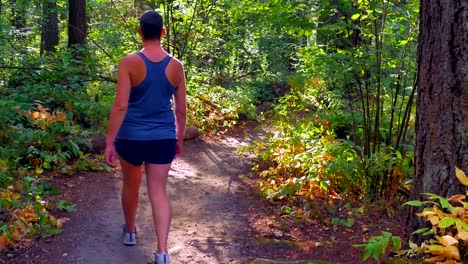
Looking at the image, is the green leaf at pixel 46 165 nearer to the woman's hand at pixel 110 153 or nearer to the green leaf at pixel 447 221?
the woman's hand at pixel 110 153

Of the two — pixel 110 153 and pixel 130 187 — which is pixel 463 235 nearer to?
pixel 110 153

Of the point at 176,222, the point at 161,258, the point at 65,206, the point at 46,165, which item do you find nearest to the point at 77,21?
the point at 46,165

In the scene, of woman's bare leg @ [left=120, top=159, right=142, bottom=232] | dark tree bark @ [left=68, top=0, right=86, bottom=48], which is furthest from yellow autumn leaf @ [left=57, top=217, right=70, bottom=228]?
dark tree bark @ [left=68, top=0, right=86, bottom=48]

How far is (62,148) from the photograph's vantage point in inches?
Answer: 311

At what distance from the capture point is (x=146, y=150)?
4391 millimetres

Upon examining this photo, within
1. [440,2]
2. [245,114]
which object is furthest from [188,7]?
[440,2]

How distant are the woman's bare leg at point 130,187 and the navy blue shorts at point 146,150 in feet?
0.39

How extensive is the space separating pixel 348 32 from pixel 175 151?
10.1 feet

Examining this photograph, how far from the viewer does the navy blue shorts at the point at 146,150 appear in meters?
4.38

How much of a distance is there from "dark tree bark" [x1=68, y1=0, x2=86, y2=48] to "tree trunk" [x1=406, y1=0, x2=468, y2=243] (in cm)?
918

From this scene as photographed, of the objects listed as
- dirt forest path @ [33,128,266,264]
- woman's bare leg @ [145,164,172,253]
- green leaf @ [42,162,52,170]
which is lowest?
dirt forest path @ [33,128,266,264]

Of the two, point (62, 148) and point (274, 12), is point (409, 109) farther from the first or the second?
point (62, 148)

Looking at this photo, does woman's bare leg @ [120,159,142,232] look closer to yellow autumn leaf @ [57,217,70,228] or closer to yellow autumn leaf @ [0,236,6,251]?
yellow autumn leaf @ [57,217,70,228]

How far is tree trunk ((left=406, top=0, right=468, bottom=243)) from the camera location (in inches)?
146
